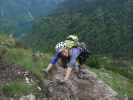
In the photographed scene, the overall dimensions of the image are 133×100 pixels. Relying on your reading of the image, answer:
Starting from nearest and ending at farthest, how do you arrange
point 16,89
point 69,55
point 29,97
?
point 29,97
point 16,89
point 69,55

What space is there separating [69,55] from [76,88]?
52.9 inches

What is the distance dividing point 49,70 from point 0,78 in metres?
2.39

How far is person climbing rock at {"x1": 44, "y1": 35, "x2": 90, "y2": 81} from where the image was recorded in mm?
12070

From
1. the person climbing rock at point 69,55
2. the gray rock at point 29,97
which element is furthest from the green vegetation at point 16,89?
the person climbing rock at point 69,55

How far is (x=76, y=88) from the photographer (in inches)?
452

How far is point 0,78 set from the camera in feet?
33.7

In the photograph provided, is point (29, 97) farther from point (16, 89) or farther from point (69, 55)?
point (69, 55)

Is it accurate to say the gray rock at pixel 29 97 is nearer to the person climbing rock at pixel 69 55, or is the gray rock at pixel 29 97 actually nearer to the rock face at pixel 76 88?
the rock face at pixel 76 88

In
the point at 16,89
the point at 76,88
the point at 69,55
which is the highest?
the point at 69,55

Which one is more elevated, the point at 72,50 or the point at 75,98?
the point at 72,50

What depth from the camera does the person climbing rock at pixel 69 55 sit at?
12.1 m

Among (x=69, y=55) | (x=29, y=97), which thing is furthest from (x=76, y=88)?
(x=29, y=97)

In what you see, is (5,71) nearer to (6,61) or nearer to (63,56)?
(6,61)

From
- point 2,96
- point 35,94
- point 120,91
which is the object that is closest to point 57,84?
point 35,94
